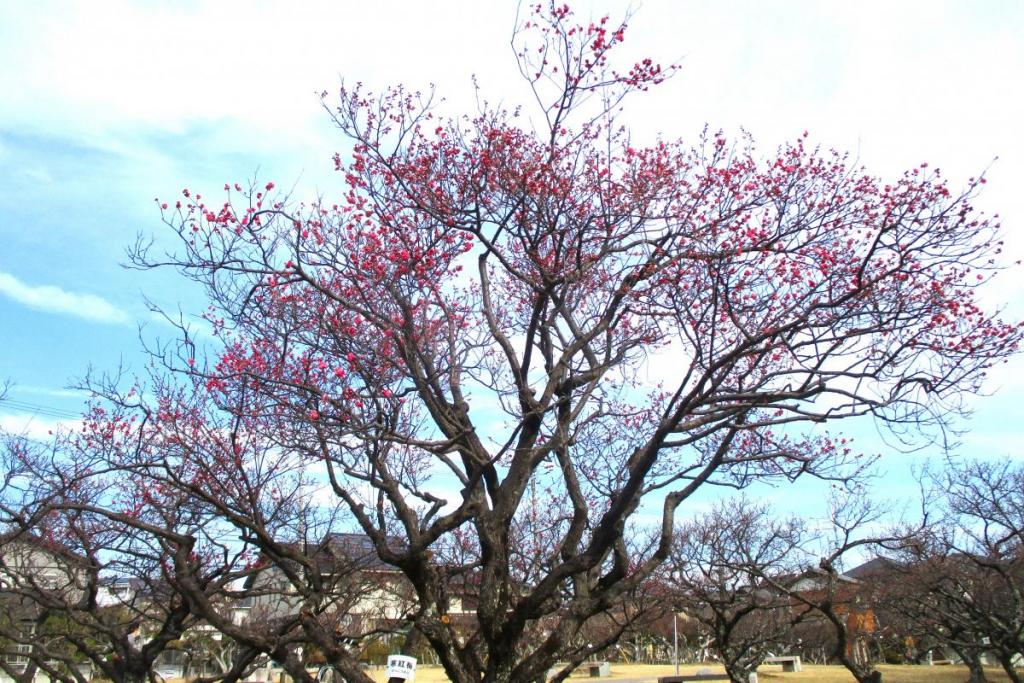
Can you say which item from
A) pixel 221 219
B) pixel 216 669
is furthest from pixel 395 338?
pixel 216 669

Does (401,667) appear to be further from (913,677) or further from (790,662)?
(790,662)

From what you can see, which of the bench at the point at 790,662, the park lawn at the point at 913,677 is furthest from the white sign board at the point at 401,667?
the bench at the point at 790,662

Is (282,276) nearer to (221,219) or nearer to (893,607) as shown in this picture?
(221,219)

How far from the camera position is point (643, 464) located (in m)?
7.34

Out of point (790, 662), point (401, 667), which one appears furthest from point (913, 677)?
point (401, 667)

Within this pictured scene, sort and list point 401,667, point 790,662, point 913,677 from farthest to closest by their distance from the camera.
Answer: point 790,662 < point 913,677 < point 401,667

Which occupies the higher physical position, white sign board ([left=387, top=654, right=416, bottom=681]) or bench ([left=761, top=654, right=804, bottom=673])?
white sign board ([left=387, top=654, right=416, bottom=681])

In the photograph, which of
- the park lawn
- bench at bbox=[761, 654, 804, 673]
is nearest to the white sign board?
the park lawn

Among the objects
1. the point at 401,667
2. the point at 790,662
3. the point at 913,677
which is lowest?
the point at 913,677

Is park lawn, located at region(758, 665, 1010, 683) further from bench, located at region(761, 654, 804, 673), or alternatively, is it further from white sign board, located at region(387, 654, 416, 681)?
white sign board, located at region(387, 654, 416, 681)

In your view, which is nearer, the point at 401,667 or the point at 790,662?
the point at 401,667

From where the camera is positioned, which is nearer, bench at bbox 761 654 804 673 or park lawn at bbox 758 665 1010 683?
park lawn at bbox 758 665 1010 683

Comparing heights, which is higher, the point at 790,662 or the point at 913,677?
the point at 790,662

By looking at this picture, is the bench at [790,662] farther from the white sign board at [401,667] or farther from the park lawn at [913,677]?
the white sign board at [401,667]
